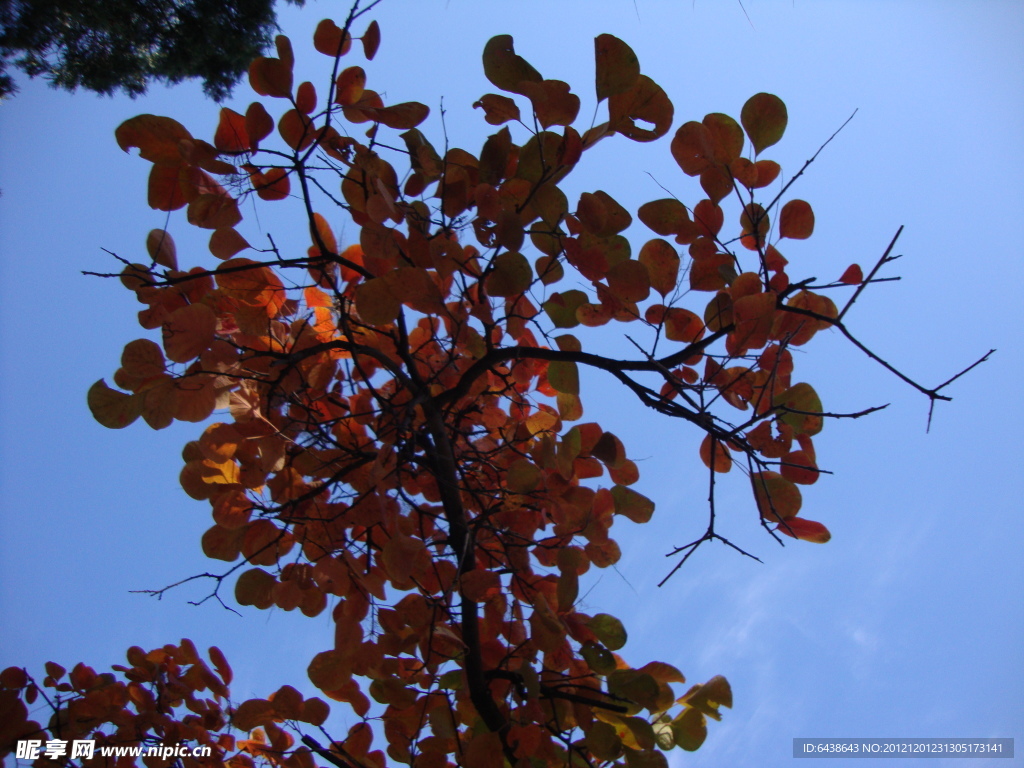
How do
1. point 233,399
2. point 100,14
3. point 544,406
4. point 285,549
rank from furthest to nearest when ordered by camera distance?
point 100,14
point 544,406
point 285,549
point 233,399

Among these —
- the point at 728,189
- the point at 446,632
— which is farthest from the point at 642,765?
the point at 728,189

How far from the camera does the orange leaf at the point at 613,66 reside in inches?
35.7

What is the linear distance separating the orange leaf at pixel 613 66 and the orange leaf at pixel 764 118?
221 millimetres

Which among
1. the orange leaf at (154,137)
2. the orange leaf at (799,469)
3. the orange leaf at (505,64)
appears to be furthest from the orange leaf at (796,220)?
the orange leaf at (154,137)

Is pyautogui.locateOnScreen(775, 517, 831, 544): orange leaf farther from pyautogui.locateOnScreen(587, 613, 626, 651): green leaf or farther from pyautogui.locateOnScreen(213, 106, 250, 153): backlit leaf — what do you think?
pyautogui.locateOnScreen(213, 106, 250, 153): backlit leaf

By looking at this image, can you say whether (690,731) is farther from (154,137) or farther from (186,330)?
(154,137)

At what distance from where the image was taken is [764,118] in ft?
3.39

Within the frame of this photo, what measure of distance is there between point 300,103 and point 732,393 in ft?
2.88

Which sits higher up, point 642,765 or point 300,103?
point 300,103

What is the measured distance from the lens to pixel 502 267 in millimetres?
946

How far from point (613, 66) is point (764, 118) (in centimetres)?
29

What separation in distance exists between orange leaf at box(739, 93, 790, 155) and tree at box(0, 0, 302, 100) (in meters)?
1.68

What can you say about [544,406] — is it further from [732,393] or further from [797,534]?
[797,534]

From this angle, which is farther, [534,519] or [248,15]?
[248,15]
